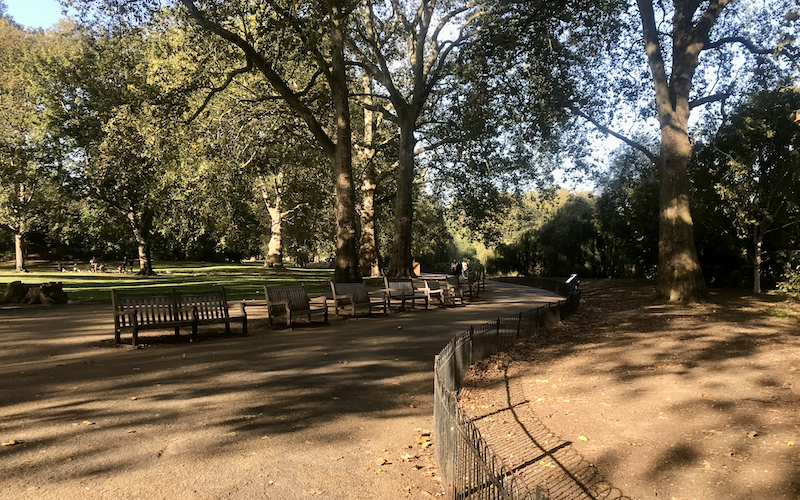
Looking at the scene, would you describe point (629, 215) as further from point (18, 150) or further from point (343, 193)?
point (18, 150)

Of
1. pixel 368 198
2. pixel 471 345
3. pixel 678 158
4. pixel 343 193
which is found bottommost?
pixel 471 345

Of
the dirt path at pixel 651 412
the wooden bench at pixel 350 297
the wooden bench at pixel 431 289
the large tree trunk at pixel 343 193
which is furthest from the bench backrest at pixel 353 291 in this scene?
the dirt path at pixel 651 412

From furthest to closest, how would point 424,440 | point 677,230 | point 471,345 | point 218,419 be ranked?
point 677,230, point 471,345, point 218,419, point 424,440

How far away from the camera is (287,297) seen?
13062 mm

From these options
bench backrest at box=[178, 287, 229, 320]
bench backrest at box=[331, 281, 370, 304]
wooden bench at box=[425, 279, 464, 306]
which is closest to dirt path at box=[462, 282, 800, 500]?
bench backrest at box=[331, 281, 370, 304]

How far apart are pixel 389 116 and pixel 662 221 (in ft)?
45.0

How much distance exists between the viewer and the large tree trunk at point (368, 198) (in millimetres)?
31922

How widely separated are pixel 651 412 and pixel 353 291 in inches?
384

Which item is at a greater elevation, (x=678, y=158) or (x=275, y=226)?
(x=275, y=226)

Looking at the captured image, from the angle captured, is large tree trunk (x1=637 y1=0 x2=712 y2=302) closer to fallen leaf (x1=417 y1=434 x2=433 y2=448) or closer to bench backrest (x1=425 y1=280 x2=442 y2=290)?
bench backrest (x1=425 y1=280 x2=442 y2=290)

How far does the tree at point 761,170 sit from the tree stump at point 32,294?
2378 cm

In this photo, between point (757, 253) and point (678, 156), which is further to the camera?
point (757, 253)

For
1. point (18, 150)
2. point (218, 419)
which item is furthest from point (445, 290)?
point (18, 150)

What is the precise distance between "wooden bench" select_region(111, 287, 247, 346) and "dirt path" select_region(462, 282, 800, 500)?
5.57 m
